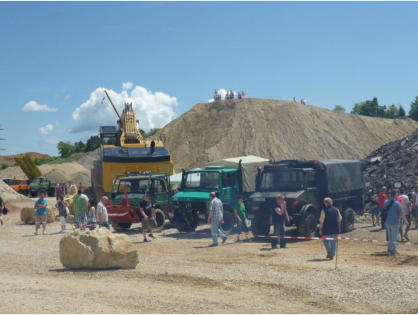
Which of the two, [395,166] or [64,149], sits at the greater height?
[64,149]

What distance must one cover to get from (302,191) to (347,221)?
2.82 m

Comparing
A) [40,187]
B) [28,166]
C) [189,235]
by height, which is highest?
[28,166]

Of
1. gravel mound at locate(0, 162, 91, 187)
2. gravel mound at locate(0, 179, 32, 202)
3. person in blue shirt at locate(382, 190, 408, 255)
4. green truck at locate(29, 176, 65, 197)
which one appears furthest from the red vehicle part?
gravel mound at locate(0, 162, 91, 187)

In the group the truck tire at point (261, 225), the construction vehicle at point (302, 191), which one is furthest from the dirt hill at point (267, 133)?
the truck tire at point (261, 225)

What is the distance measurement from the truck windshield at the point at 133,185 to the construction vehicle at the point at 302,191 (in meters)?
4.84

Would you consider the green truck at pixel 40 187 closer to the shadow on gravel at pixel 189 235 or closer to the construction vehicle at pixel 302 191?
the shadow on gravel at pixel 189 235

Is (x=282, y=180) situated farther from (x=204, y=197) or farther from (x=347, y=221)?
(x=347, y=221)

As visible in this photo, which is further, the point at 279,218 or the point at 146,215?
the point at 146,215

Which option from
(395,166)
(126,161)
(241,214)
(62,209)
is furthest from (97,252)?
(395,166)

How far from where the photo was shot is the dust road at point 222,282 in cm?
782

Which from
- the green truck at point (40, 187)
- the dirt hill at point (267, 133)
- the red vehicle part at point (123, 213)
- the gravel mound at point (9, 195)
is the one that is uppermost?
the dirt hill at point (267, 133)

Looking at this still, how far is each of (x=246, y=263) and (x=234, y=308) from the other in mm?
4269

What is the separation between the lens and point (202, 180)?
18500 mm

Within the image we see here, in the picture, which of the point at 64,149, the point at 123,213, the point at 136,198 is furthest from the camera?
the point at 64,149
